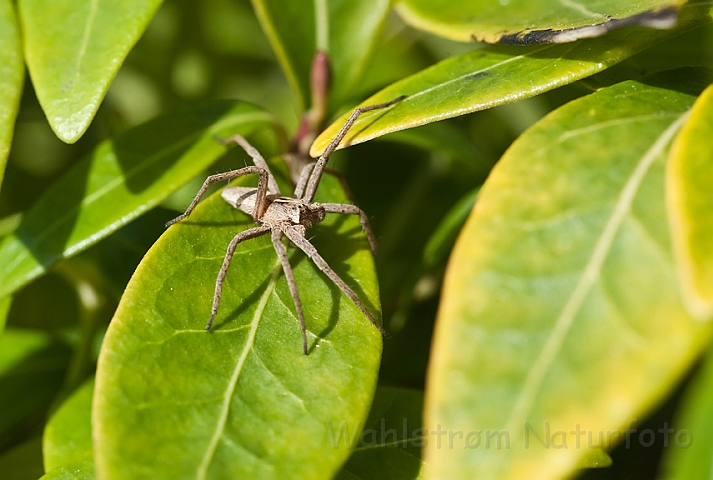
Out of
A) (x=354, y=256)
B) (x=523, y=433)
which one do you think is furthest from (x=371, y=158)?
(x=523, y=433)

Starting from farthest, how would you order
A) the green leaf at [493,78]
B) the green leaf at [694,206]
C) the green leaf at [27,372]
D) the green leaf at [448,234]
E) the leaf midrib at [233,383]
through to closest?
the green leaf at [448,234] < the green leaf at [27,372] < the green leaf at [493,78] < the leaf midrib at [233,383] < the green leaf at [694,206]

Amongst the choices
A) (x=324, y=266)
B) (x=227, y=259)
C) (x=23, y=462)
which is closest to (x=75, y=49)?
(x=227, y=259)

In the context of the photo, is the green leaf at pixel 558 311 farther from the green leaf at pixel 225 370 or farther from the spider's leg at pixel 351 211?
the spider's leg at pixel 351 211

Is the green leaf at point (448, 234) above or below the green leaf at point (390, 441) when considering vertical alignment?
above

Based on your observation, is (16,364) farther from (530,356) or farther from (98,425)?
(530,356)

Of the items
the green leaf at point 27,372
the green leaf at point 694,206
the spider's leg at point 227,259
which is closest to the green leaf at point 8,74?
the spider's leg at point 227,259
